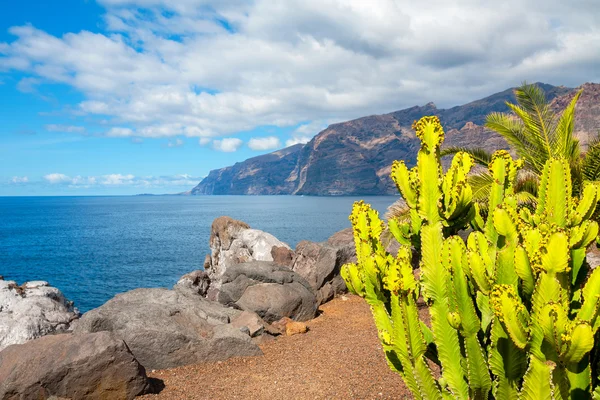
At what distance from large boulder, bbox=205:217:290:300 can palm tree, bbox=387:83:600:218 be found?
26.2 feet

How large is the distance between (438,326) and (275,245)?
616 inches

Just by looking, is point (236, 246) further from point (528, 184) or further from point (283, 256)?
point (528, 184)

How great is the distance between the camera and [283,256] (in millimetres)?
17703

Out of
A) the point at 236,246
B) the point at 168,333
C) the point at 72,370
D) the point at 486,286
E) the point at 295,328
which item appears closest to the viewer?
the point at 486,286

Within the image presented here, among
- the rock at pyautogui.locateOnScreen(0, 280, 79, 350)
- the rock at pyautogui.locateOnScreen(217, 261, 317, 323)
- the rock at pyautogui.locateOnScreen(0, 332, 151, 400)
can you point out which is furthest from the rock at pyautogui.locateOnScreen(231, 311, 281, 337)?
the rock at pyautogui.locateOnScreen(0, 280, 79, 350)

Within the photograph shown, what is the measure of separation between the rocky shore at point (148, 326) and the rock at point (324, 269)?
0.12 feet

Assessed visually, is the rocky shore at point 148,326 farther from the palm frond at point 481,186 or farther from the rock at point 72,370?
the palm frond at point 481,186

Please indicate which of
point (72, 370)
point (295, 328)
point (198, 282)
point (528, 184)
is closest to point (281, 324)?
point (295, 328)

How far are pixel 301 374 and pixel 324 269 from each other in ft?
23.5

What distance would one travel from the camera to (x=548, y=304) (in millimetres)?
3408

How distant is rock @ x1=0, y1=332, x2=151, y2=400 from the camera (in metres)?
7.20

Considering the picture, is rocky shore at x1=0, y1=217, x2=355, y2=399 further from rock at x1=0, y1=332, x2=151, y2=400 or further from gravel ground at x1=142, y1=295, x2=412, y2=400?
gravel ground at x1=142, y1=295, x2=412, y2=400

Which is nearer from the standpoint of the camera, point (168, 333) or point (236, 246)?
point (168, 333)

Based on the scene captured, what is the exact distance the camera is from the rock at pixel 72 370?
7.20m
